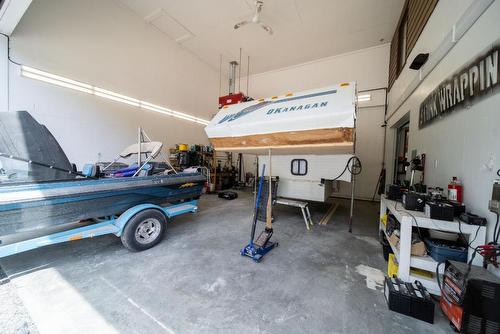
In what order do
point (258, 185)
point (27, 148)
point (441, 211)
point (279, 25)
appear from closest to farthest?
1. point (441, 211)
2. point (27, 148)
3. point (258, 185)
4. point (279, 25)

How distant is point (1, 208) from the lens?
173 centimetres

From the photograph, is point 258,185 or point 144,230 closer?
point 144,230

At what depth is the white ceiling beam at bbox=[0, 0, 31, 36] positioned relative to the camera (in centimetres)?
256

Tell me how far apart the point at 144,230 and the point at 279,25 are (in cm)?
588

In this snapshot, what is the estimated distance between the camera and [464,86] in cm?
186

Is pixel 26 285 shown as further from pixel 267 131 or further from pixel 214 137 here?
pixel 267 131

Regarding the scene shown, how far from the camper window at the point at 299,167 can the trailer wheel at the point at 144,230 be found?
2.69m

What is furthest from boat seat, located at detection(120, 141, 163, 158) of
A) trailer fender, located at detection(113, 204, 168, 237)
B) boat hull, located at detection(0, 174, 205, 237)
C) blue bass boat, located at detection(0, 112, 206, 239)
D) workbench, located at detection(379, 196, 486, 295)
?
workbench, located at detection(379, 196, 486, 295)

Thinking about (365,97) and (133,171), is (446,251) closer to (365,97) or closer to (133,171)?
(133,171)

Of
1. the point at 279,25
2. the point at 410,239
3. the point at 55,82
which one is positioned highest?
the point at 279,25

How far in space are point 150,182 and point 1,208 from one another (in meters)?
1.34

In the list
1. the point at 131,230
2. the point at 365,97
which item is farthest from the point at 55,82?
the point at 365,97

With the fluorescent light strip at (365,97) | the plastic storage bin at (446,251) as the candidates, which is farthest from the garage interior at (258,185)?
the fluorescent light strip at (365,97)

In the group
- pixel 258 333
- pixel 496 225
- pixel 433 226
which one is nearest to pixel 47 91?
pixel 258 333
